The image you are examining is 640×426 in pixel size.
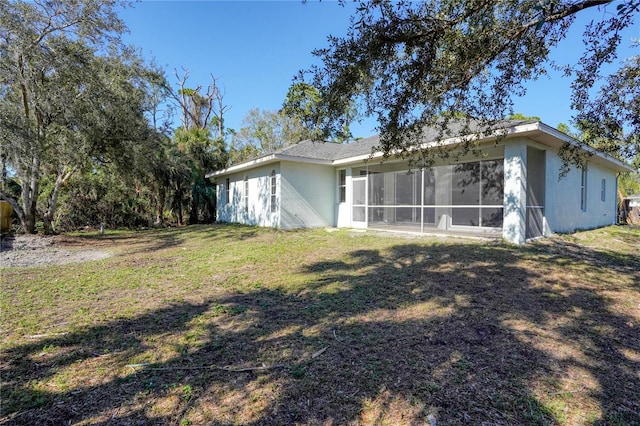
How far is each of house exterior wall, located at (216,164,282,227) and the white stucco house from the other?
47mm

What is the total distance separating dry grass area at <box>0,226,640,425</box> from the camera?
2375 millimetres

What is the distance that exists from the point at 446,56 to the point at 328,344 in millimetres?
4721

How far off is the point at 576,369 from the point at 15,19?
43.9ft

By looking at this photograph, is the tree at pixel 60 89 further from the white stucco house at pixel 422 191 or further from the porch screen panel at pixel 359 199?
the porch screen panel at pixel 359 199

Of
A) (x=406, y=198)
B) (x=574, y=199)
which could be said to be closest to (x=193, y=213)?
(x=406, y=198)

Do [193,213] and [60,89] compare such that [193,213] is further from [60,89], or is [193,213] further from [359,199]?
[359,199]

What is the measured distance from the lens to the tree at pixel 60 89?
29.3 feet

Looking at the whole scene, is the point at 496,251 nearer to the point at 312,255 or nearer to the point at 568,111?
the point at 568,111

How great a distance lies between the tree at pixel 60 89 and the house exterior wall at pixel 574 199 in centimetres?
1308

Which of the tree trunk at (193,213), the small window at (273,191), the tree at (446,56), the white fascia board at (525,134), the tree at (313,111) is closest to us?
the tree at (446,56)

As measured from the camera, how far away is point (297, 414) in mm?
2311

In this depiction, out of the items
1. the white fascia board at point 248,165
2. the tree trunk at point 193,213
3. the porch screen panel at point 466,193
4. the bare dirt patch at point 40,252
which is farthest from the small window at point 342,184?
the tree trunk at point 193,213

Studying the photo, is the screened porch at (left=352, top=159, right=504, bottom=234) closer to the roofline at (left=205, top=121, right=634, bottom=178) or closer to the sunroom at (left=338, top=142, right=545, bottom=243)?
the sunroom at (left=338, top=142, right=545, bottom=243)

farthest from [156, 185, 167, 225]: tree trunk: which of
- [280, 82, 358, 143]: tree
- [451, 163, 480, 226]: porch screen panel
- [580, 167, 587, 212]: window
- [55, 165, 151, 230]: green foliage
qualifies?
[580, 167, 587, 212]: window
